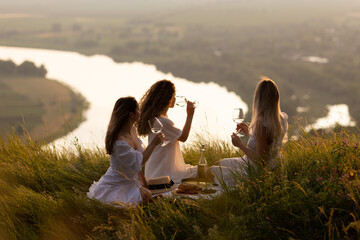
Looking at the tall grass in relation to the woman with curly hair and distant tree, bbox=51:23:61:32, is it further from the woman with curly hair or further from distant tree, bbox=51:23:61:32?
distant tree, bbox=51:23:61:32

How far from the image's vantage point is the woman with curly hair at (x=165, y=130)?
5.88 m

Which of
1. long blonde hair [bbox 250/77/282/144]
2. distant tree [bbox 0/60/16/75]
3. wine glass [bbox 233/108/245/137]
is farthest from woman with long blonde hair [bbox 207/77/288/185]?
distant tree [bbox 0/60/16/75]

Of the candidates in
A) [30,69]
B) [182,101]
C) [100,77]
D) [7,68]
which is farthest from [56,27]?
[182,101]

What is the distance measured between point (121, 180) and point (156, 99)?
140cm

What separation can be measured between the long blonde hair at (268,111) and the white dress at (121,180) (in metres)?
1.64

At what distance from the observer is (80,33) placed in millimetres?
101250

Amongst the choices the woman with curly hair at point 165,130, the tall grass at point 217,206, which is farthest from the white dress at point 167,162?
the tall grass at point 217,206

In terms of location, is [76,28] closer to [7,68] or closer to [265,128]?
[7,68]

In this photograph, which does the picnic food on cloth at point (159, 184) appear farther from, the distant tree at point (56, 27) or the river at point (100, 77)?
the distant tree at point (56, 27)

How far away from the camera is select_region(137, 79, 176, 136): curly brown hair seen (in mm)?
5855

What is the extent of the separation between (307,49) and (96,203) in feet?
328

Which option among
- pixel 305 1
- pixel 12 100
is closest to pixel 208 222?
pixel 12 100

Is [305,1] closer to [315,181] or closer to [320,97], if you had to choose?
[320,97]

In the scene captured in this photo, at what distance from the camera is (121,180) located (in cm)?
502
